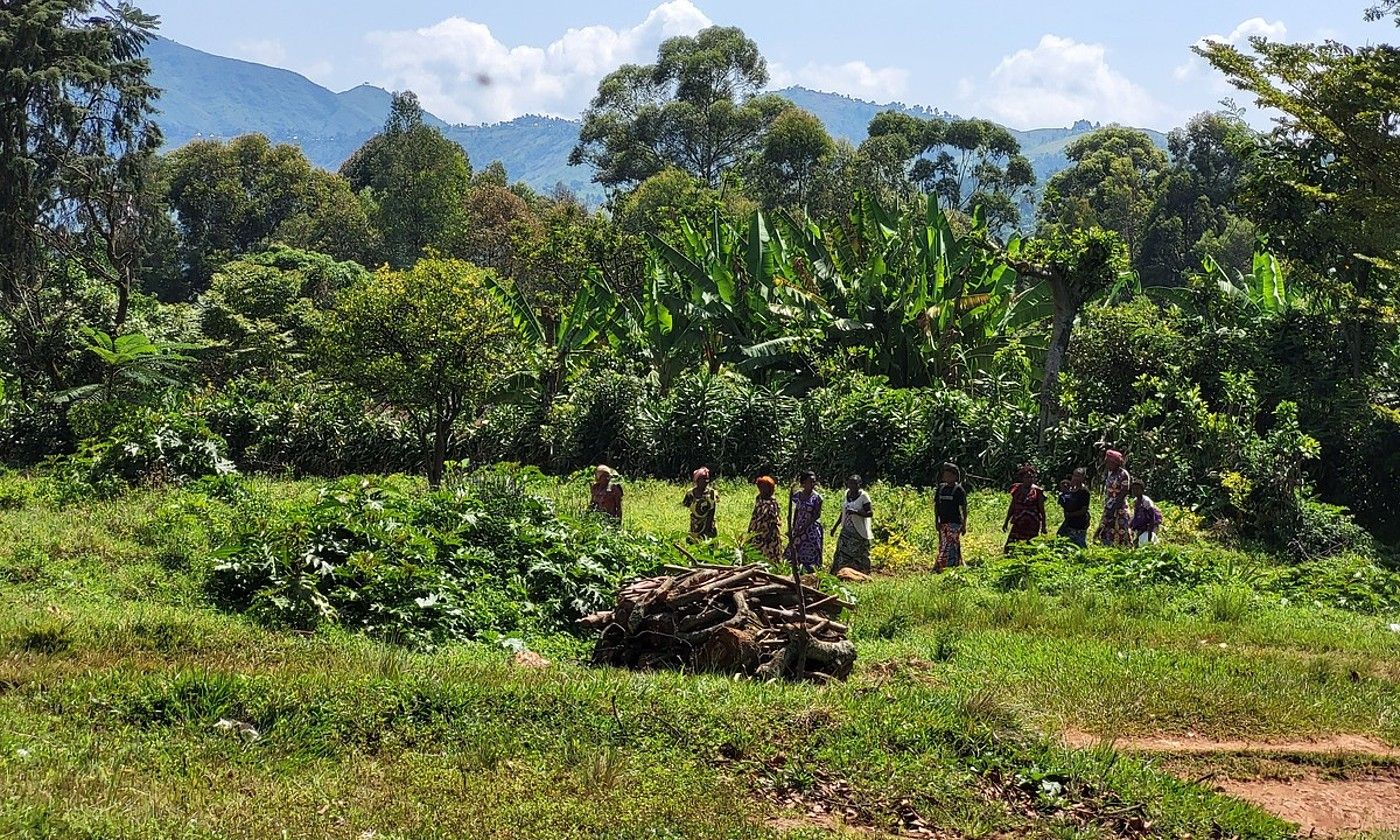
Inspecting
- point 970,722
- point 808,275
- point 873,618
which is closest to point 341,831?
point 970,722

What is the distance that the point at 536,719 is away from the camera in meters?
6.25

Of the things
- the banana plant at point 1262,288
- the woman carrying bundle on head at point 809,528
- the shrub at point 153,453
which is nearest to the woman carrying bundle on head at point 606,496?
the woman carrying bundle on head at point 809,528

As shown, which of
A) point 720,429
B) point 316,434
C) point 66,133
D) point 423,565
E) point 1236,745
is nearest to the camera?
point 1236,745

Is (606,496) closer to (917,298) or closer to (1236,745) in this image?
(1236,745)

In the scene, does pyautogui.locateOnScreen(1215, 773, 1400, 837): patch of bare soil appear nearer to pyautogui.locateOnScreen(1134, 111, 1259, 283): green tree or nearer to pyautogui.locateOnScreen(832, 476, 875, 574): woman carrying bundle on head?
pyautogui.locateOnScreen(832, 476, 875, 574): woman carrying bundle on head

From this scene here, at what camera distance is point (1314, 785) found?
6371 millimetres

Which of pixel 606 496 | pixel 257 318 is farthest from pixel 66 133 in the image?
pixel 606 496

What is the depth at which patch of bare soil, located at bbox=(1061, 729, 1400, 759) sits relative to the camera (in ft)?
21.9

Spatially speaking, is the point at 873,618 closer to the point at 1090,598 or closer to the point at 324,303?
the point at 1090,598

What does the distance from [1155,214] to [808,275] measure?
4057 cm

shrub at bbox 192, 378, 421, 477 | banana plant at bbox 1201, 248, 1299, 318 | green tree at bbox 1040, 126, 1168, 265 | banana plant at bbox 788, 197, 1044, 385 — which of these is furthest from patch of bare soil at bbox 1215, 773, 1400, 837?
green tree at bbox 1040, 126, 1168, 265

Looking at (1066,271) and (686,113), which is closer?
(1066,271)

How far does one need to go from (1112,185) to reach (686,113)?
906 inches

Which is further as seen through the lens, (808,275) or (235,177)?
(235,177)
